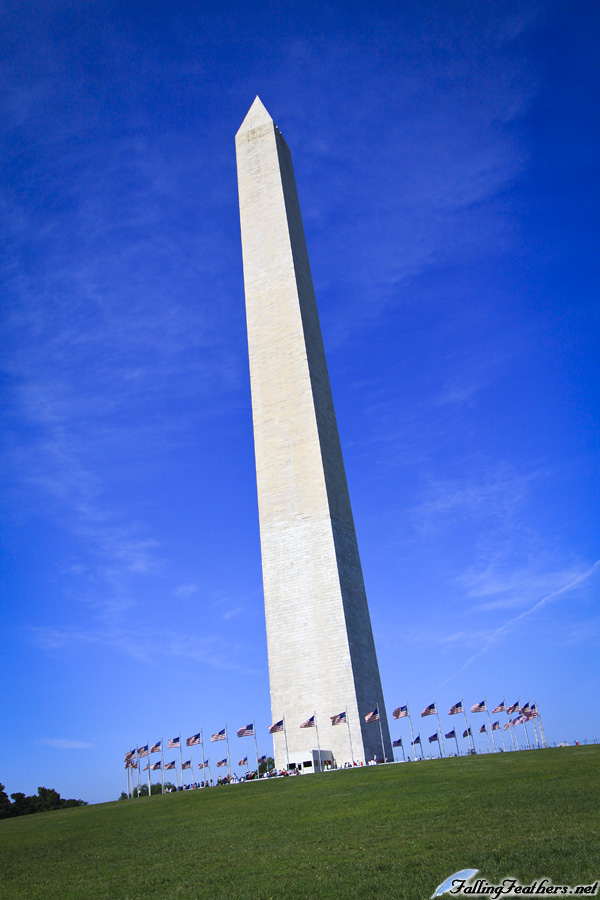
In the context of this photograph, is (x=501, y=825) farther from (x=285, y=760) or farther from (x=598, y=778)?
(x=285, y=760)

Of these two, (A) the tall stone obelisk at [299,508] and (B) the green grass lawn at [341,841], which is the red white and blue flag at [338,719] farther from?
(B) the green grass lawn at [341,841]

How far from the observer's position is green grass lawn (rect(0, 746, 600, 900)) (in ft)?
24.8

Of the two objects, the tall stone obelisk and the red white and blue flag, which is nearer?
the red white and blue flag

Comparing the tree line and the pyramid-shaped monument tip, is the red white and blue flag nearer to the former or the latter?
the tree line

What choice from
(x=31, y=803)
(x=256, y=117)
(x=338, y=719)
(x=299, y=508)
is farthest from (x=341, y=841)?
(x=256, y=117)

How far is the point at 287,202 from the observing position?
42.2 metres

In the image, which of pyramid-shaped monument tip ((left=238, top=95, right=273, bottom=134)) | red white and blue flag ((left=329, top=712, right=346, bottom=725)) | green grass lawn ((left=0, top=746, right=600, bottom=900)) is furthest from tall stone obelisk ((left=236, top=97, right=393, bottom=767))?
green grass lawn ((left=0, top=746, right=600, bottom=900))

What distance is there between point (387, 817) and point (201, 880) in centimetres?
464

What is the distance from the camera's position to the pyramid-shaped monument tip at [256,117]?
149 feet

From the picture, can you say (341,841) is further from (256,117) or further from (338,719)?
(256,117)

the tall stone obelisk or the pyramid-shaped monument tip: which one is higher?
the pyramid-shaped monument tip

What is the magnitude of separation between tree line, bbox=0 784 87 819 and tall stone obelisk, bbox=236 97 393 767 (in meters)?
14.6

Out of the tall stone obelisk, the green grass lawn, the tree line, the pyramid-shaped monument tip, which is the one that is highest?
the pyramid-shaped monument tip

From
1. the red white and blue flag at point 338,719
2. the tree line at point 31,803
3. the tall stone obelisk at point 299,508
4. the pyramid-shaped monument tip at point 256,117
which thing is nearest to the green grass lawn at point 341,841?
the red white and blue flag at point 338,719
